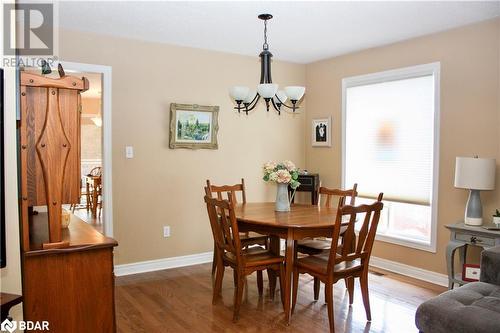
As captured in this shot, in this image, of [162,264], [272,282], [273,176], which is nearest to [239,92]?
[273,176]

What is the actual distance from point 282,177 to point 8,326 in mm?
2214

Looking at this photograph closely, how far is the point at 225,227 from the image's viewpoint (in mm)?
3168

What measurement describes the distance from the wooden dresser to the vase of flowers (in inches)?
66.5

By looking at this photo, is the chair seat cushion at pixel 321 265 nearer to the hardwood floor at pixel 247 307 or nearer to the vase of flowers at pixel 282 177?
the hardwood floor at pixel 247 307

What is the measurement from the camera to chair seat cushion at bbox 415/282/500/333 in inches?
81.3

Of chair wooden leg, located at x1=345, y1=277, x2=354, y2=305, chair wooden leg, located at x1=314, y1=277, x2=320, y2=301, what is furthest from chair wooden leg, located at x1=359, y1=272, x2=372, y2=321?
chair wooden leg, located at x1=314, y1=277, x2=320, y2=301

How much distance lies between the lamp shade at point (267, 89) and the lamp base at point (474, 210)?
6.33ft

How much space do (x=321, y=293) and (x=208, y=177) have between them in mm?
1861

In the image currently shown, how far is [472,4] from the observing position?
3.27m

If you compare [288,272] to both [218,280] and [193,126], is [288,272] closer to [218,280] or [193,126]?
[218,280]

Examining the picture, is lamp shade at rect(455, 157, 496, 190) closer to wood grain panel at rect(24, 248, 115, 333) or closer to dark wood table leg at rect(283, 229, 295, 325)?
dark wood table leg at rect(283, 229, 295, 325)

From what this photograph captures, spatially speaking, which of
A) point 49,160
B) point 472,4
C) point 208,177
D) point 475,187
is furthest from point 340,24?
point 49,160

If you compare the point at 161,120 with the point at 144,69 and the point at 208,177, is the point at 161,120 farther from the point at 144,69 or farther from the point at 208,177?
the point at 208,177

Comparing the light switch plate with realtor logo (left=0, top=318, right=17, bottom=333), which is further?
the light switch plate
